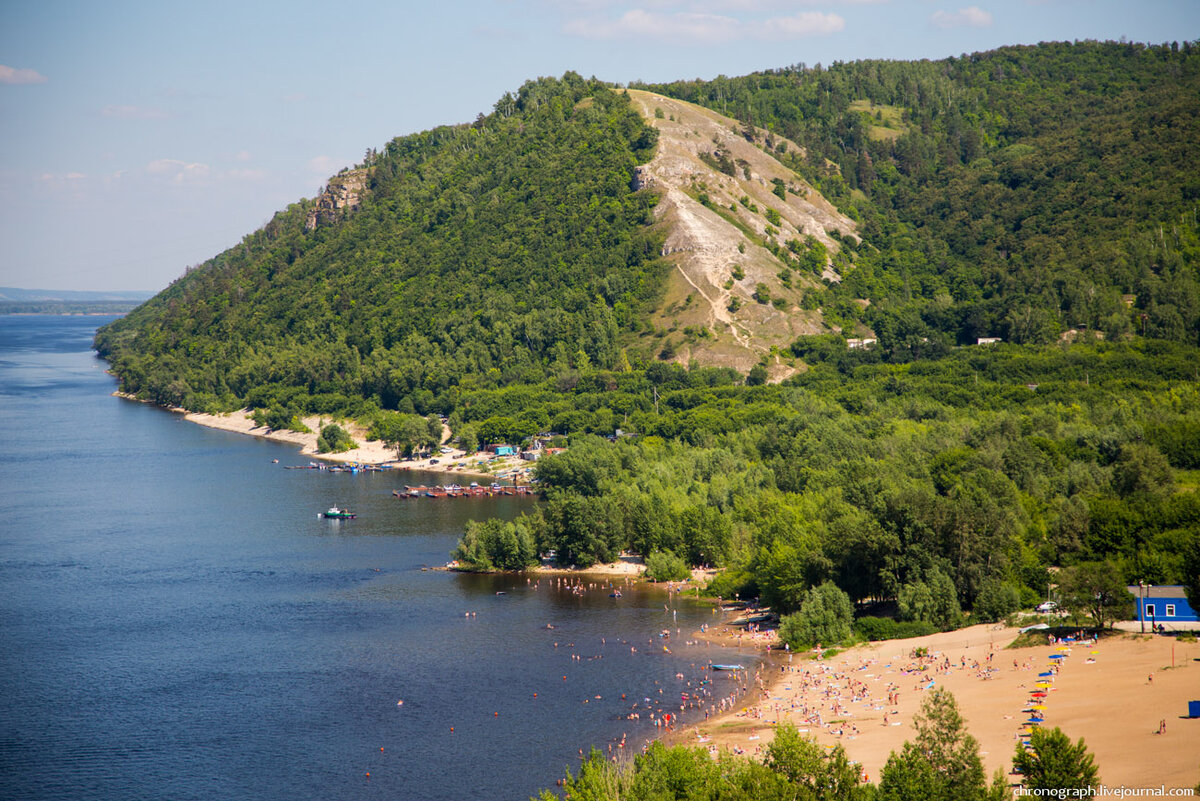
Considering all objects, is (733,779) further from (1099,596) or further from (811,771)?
(1099,596)

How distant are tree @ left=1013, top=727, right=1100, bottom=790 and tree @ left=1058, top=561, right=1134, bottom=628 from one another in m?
31.3

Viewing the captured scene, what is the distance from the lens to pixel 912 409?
15762cm

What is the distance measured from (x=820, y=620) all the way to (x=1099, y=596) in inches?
787

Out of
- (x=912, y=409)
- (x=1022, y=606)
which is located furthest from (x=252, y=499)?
(x=1022, y=606)

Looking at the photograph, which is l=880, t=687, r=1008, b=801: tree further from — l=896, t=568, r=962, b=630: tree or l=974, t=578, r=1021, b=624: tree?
l=974, t=578, r=1021, b=624: tree

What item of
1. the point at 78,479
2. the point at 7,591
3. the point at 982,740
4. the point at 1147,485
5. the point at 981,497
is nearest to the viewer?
the point at 982,740

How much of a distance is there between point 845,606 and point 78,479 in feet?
411

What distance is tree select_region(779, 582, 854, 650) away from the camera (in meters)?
86.7

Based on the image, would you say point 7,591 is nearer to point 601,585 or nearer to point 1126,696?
point 601,585

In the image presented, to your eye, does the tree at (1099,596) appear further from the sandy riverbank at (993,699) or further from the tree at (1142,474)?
the tree at (1142,474)

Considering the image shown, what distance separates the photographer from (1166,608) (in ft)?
250

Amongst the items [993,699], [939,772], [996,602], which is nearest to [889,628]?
[996,602]

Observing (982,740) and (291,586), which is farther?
(291,586)

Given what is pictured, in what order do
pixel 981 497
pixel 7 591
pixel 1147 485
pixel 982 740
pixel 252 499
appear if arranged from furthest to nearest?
1. pixel 252 499
2. pixel 7 591
3. pixel 1147 485
4. pixel 981 497
5. pixel 982 740
